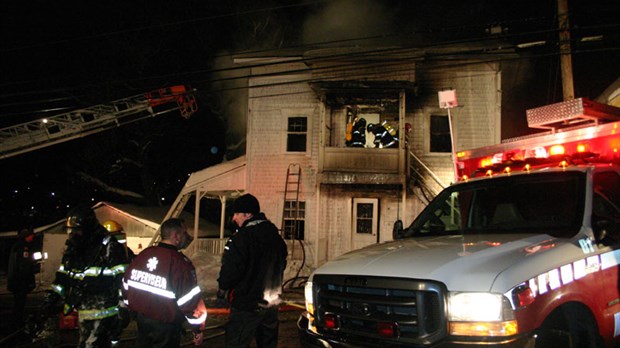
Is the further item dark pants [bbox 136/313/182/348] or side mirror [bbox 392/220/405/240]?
side mirror [bbox 392/220/405/240]

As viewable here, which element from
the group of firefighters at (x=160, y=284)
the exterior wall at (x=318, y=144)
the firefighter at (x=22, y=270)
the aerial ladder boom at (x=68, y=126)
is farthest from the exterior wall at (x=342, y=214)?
the group of firefighters at (x=160, y=284)

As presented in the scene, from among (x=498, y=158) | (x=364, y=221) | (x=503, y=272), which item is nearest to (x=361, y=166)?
(x=364, y=221)

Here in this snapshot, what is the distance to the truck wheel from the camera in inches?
125

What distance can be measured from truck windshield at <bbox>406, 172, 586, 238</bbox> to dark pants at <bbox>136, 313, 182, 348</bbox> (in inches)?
94.4

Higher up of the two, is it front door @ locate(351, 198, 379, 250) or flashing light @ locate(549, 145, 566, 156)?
flashing light @ locate(549, 145, 566, 156)

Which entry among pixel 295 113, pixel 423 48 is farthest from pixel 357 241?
pixel 423 48

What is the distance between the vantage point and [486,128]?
14.5 metres

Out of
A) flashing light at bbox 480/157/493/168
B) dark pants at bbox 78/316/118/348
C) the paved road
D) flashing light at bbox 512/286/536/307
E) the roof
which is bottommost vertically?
the paved road

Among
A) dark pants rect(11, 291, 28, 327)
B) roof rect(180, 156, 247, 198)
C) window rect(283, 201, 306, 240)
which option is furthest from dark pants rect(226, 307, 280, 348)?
Answer: roof rect(180, 156, 247, 198)

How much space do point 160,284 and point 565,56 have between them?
32.1 feet

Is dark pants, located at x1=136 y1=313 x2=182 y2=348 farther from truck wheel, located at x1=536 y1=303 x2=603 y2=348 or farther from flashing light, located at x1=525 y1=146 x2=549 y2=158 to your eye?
flashing light, located at x1=525 y1=146 x2=549 y2=158

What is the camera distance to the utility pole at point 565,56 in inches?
390

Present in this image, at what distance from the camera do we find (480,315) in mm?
2941

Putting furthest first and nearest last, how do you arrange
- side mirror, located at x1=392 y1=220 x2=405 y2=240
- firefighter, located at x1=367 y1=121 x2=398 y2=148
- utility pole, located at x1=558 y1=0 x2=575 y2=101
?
→ firefighter, located at x1=367 y1=121 x2=398 y2=148
utility pole, located at x1=558 y1=0 x2=575 y2=101
side mirror, located at x1=392 y1=220 x2=405 y2=240
